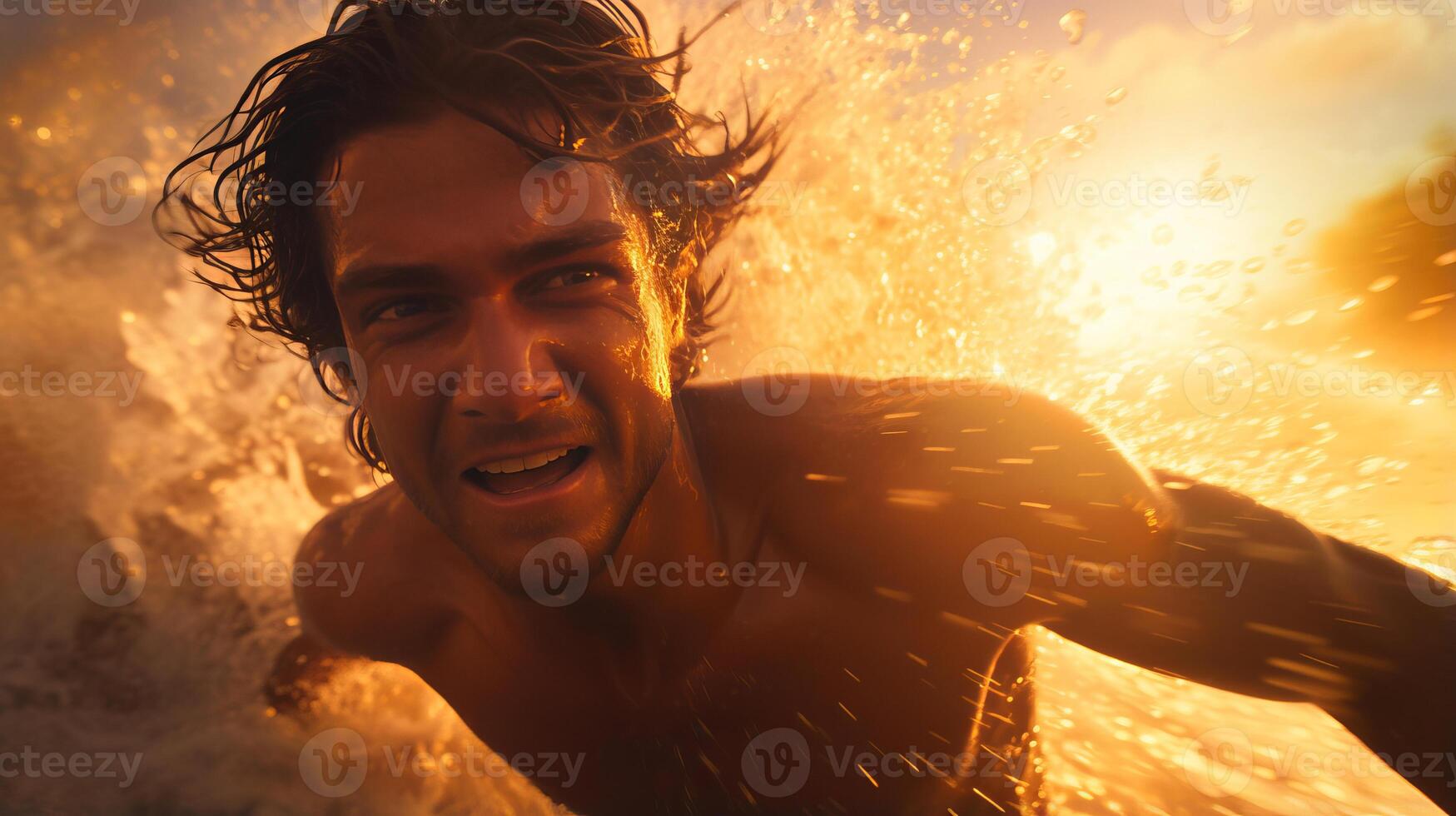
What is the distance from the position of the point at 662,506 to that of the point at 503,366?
0.47 m

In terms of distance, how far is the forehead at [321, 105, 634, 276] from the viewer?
1.15m

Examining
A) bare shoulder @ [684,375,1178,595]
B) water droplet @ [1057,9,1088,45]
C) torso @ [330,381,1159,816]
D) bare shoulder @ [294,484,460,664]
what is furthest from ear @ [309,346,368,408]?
water droplet @ [1057,9,1088,45]

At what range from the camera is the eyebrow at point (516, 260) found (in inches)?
45.8

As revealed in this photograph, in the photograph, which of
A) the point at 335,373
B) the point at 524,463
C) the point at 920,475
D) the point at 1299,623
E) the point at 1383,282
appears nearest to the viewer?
the point at 1299,623

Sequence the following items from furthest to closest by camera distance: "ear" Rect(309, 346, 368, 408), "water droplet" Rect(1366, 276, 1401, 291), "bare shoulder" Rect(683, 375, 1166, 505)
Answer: "water droplet" Rect(1366, 276, 1401, 291)
"ear" Rect(309, 346, 368, 408)
"bare shoulder" Rect(683, 375, 1166, 505)

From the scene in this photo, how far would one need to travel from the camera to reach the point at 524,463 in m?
1.21

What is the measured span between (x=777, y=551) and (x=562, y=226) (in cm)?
81

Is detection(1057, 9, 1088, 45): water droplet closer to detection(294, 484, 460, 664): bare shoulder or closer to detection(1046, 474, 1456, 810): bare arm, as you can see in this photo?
detection(1046, 474, 1456, 810): bare arm

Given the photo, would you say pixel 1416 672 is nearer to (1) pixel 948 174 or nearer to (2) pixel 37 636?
(1) pixel 948 174

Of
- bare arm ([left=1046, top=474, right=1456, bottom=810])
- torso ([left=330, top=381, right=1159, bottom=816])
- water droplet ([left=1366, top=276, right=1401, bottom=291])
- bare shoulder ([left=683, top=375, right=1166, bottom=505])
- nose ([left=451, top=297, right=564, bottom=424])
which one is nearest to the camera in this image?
bare arm ([left=1046, top=474, right=1456, bottom=810])

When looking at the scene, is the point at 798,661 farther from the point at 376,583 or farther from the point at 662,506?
the point at 376,583

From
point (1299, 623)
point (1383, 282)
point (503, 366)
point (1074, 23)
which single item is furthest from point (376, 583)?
point (1383, 282)

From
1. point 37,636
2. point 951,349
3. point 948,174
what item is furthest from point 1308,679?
point 37,636

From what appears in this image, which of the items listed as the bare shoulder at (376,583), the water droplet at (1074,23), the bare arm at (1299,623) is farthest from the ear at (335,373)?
the water droplet at (1074,23)
